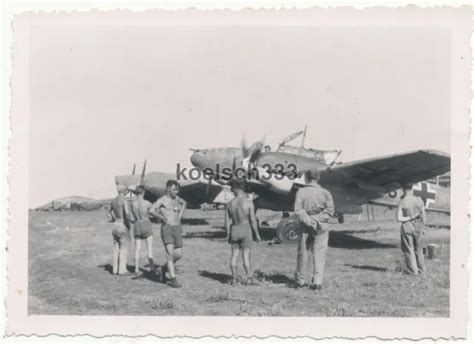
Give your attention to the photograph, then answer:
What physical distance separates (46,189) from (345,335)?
4887mm

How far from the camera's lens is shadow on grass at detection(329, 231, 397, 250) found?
10.9 metres

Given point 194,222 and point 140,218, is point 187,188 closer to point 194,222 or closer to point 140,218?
point 194,222

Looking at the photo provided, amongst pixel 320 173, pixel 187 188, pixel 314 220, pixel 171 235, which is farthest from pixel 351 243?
pixel 187 188

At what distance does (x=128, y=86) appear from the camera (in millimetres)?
8008

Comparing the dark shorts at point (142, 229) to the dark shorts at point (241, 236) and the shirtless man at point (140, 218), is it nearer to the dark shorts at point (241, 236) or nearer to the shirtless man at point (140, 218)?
the shirtless man at point (140, 218)

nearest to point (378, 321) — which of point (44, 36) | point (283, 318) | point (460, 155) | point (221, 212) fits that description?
point (283, 318)

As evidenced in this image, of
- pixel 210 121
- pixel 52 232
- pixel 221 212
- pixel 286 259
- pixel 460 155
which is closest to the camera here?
pixel 460 155

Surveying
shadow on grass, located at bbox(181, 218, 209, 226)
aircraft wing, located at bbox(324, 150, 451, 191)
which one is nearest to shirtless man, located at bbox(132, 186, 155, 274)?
aircraft wing, located at bbox(324, 150, 451, 191)

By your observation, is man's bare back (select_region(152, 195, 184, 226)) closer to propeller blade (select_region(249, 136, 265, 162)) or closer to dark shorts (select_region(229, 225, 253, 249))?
dark shorts (select_region(229, 225, 253, 249))

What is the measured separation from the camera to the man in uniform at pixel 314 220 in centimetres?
699

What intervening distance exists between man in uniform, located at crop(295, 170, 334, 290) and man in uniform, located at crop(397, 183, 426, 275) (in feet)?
5.30

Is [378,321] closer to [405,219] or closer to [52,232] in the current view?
[405,219]

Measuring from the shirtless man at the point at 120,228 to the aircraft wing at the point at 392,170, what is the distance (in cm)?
535

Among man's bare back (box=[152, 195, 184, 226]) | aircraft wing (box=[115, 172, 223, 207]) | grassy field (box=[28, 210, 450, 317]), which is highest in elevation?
aircraft wing (box=[115, 172, 223, 207])
